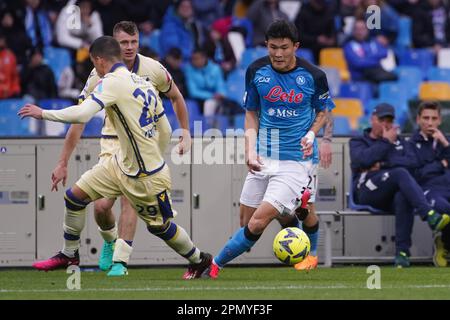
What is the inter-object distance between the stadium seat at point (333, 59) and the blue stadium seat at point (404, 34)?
79.8 inches

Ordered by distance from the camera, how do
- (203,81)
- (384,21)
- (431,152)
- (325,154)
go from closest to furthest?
(325,154) < (431,152) < (203,81) < (384,21)

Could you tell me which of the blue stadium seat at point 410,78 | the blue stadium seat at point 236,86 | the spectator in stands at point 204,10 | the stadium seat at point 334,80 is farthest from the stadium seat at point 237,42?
the blue stadium seat at point 410,78

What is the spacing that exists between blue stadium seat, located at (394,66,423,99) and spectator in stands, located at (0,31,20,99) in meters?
6.12

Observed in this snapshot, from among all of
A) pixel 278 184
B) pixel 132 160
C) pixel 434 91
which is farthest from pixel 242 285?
pixel 434 91

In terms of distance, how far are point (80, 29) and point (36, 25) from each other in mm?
651

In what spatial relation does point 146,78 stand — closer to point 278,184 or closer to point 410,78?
point 278,184

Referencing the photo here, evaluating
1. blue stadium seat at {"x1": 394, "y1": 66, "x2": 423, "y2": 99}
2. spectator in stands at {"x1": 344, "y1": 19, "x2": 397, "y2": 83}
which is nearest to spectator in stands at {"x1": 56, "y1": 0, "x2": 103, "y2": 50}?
spectator in stands at {"x1": 344, "y1": 19, "x2": 397, "y2": 83}

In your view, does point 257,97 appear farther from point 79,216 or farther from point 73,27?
point 73,27

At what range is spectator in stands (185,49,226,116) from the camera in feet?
55.4

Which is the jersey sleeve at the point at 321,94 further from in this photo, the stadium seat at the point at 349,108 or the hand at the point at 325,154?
the stadium seat at the point at 349,108

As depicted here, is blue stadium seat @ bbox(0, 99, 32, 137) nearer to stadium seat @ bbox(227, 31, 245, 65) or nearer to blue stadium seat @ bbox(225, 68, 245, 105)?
blue stadium seat @ bbox(225, 68, 245, 105)

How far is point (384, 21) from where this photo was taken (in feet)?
64.6

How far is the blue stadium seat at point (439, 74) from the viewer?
1909 centimetres
